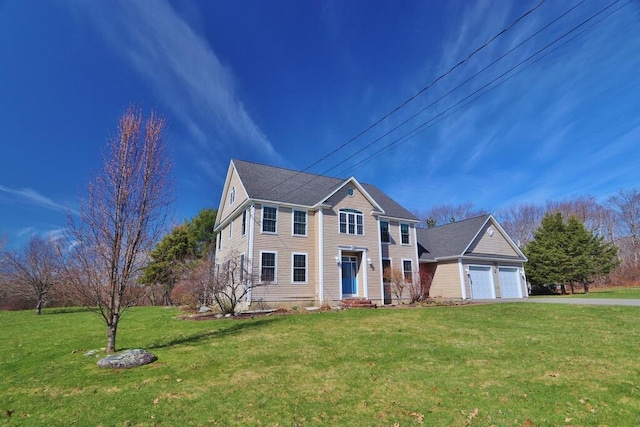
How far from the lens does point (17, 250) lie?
860 inches

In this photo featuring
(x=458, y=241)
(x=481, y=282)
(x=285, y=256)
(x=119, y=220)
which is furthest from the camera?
(x=458, y=241)

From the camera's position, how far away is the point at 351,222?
19.0 metres

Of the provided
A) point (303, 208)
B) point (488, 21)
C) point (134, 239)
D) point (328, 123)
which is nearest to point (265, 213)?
point (303, 208)

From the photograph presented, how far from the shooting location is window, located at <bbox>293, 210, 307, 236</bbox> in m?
17.9

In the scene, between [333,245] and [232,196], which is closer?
[333,245]

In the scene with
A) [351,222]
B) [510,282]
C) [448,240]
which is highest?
[351,222]

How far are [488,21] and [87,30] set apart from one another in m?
12.9

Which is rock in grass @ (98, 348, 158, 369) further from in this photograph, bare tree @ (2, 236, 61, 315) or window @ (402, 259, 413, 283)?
window @ (402, 259, 413, 283)

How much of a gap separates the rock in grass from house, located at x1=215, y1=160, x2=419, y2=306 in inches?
342

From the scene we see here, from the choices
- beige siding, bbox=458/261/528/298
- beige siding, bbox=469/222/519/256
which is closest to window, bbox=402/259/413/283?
beige siding, bbox=458/261/528/298

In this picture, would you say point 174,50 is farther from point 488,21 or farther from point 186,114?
point 488,21

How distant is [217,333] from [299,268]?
25.3 feet

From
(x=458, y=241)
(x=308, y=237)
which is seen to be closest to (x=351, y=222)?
(x=308, y=237)

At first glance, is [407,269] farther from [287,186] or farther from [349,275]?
[287,186]
